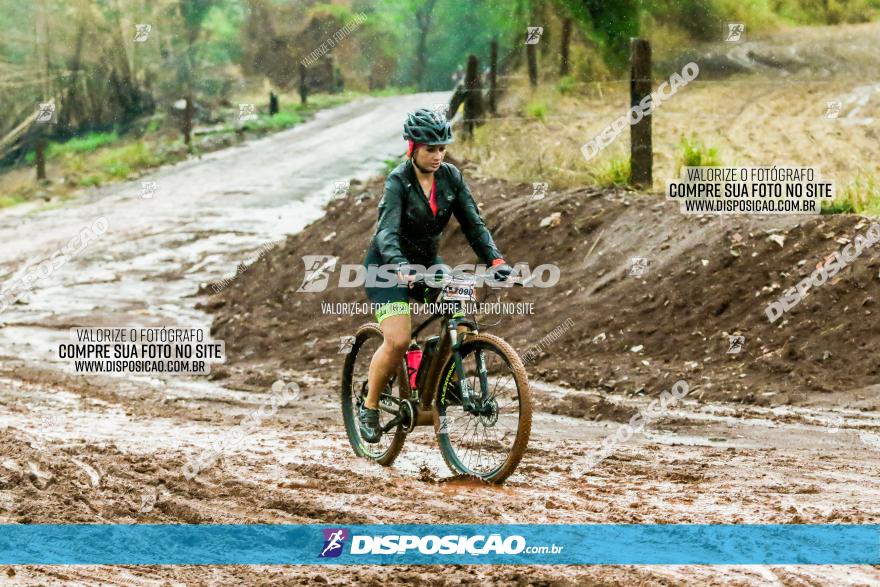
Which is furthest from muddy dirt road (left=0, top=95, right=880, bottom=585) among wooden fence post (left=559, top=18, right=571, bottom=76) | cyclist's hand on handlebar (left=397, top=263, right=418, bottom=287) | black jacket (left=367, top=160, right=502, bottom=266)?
wooden fence post (left=559, top=18, right=571, bottom=76)

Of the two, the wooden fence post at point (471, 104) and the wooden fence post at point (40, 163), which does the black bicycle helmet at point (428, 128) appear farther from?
the wooden fence post at point (40, 163)

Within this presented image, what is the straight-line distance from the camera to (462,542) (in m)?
6.43

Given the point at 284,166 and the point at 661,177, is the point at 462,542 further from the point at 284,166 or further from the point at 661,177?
the point at 284,166

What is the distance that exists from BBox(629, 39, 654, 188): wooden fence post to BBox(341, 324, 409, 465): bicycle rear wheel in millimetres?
7570

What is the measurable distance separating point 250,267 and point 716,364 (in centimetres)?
923

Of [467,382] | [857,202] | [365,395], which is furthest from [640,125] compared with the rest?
[467,382]

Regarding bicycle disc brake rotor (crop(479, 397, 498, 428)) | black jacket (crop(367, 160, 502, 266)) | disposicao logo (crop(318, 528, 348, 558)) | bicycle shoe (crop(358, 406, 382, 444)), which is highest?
black jacket (crop(367, 160, 502, 266))

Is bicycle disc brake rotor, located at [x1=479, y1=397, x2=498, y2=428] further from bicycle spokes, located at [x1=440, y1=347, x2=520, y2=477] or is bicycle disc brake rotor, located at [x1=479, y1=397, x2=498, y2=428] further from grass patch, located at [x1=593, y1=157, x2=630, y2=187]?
grass patch, located at [x1=593, y1=157, x2=630, y2=187]

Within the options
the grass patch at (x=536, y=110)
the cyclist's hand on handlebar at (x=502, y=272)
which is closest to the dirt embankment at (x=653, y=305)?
the cyclist's hand on handlebar at (x=502, y=272)

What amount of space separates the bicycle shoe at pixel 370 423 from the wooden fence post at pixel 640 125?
831cm

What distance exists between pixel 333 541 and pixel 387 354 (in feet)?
7.01

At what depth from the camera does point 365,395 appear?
9.20 m

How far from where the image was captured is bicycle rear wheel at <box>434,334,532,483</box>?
7.75 meters

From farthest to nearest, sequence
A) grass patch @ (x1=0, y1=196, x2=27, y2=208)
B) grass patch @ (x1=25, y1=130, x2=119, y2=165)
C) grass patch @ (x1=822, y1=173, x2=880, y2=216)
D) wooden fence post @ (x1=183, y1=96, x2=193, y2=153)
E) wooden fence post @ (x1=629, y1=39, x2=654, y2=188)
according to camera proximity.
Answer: grass patch @ (x1=25, y1=130, x2=119, y2=165) < wooden fence post @ (x1=183, y1=96, x2=193, y2=153) < grass patch @ (x1=0, y1=196, x2=27, y2=208) < wooden fence post @ (x1=629, y1=39, x2=654, y2=188) < grass patch @ (x1=822, y1=173, x2=880, y2=216)
